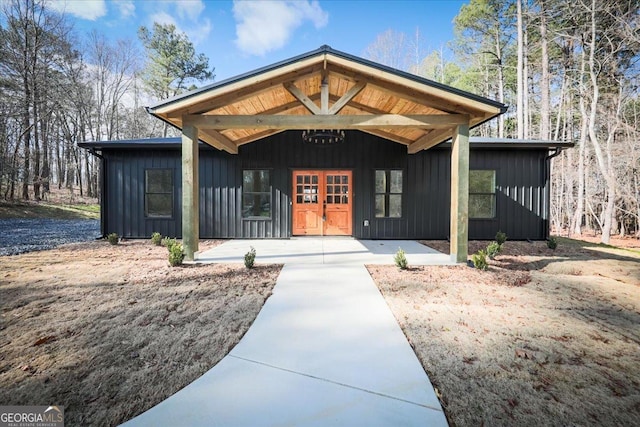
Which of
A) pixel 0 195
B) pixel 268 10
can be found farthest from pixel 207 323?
pixel 0 195

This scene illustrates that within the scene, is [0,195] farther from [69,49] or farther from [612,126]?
[612,126]

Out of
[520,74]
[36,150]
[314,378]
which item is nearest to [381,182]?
[314,378]

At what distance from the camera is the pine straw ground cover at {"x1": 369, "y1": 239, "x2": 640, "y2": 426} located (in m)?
1.69

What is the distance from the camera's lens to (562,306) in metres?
3.32

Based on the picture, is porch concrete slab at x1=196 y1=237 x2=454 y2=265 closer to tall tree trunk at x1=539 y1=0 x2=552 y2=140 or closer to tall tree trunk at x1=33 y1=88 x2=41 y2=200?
tall tree trunk at x1=539 y1=0 x2=552 y2=140

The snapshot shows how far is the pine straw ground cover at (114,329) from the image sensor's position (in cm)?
178

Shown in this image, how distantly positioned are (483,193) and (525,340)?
6.79 meters

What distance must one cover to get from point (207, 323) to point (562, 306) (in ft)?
13.3

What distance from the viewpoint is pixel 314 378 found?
6.42 feet

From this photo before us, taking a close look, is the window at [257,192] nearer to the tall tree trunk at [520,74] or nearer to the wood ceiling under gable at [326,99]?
the wood ceiling under gable at [326,99]

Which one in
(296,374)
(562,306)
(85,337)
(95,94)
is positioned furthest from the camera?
(95,94)

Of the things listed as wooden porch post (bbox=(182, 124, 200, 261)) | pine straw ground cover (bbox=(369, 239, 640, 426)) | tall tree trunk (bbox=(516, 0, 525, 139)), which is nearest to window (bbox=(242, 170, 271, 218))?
wooden porch post (bbox=(182, 124, 200, 261))

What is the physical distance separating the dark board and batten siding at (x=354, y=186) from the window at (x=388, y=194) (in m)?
0.16

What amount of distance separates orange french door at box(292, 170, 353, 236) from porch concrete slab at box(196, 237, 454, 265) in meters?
0.37
